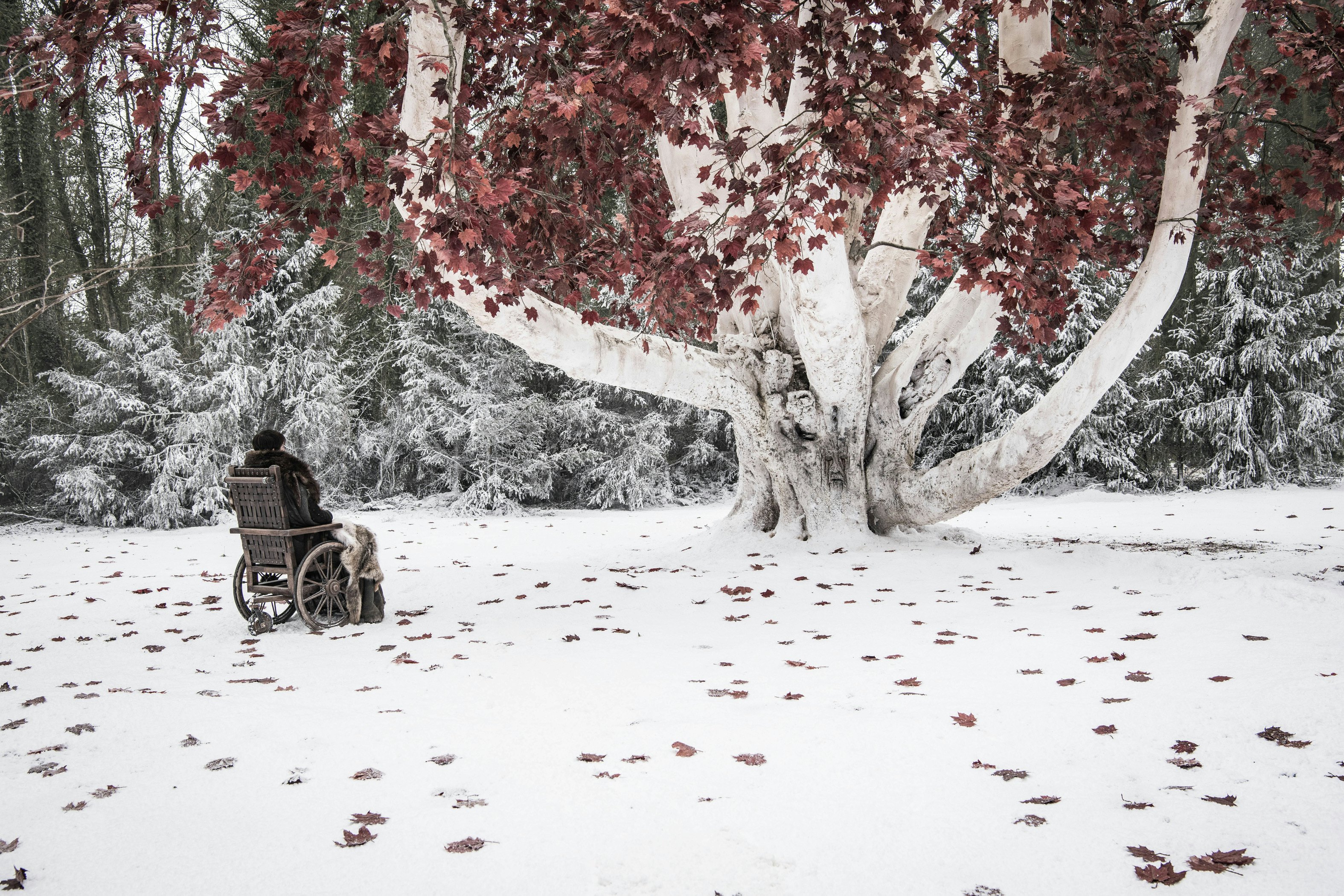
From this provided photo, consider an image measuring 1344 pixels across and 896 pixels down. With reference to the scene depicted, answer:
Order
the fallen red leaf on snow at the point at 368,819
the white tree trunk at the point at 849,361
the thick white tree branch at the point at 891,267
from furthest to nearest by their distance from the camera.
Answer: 1. the thick white tree branch at the point at 891,267
2. the white tree trunk at the point at 849,361
3. the fallen red leaf on snow at the point at 368,819

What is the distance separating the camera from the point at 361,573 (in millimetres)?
5277

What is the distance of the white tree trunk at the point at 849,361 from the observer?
646 cm

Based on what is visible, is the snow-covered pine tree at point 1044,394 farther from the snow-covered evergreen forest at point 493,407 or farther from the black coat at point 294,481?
the black coat at point 294,481

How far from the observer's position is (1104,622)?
4566 mm

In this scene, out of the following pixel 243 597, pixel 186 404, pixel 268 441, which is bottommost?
pixel 243 597

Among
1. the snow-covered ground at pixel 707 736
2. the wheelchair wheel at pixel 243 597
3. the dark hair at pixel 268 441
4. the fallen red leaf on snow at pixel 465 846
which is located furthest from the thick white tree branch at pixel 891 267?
the fallen red leaf on snow at pixel 465 846

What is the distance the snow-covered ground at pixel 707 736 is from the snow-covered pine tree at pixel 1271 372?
809 cm

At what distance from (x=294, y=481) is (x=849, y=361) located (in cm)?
451

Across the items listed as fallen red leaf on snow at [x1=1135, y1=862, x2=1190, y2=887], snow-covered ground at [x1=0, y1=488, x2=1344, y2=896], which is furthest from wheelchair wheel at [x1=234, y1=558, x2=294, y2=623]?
fallen red leaf on snow at [x1=1135, y1=862, x2=1190, y2=887]

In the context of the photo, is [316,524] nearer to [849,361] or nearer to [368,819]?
[368,819]

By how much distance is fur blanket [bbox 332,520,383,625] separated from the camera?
17.1 ft

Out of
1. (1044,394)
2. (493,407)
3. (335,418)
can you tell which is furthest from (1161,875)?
(335,418)

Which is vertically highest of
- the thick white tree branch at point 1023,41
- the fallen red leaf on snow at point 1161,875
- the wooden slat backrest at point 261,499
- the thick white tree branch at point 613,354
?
the thick white tree branch at point 1023,41

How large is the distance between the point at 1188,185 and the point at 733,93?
11.2ft
